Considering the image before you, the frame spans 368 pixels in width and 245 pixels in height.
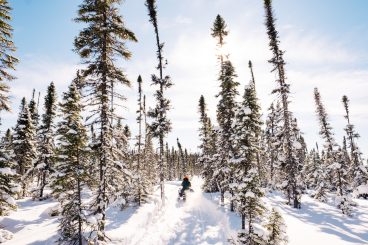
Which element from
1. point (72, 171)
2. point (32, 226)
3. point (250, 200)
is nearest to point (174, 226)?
point (250, 200)

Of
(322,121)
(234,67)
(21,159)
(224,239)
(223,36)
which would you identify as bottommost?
(224,239)

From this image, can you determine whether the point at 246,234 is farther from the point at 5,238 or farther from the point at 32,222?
the point at 32,222

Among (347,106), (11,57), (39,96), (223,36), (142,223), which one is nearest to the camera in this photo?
(11,57)

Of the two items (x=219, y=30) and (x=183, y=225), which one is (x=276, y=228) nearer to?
(x=183, y=225)

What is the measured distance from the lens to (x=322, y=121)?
37125 mm

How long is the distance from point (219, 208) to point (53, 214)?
1538 centimetres

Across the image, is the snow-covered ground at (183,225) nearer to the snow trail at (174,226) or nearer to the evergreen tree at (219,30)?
the snow trail at (174,226)

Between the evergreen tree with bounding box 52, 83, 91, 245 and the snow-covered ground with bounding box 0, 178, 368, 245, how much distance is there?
2.28m

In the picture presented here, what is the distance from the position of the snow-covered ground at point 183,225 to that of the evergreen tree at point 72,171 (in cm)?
228

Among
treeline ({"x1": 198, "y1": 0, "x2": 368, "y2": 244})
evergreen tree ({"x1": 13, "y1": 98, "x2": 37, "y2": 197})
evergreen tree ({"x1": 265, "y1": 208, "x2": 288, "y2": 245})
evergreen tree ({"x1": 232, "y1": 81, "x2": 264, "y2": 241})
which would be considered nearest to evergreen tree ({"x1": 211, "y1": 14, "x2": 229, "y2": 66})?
treeline ({"x1": 198, "y1": 0, "x2": 368, "y2": 244})

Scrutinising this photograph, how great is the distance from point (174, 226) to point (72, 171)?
7.87 meters

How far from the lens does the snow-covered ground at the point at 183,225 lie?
15.4m

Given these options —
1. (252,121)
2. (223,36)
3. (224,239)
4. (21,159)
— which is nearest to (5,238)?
(224,239)

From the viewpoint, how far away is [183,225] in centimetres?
1784
